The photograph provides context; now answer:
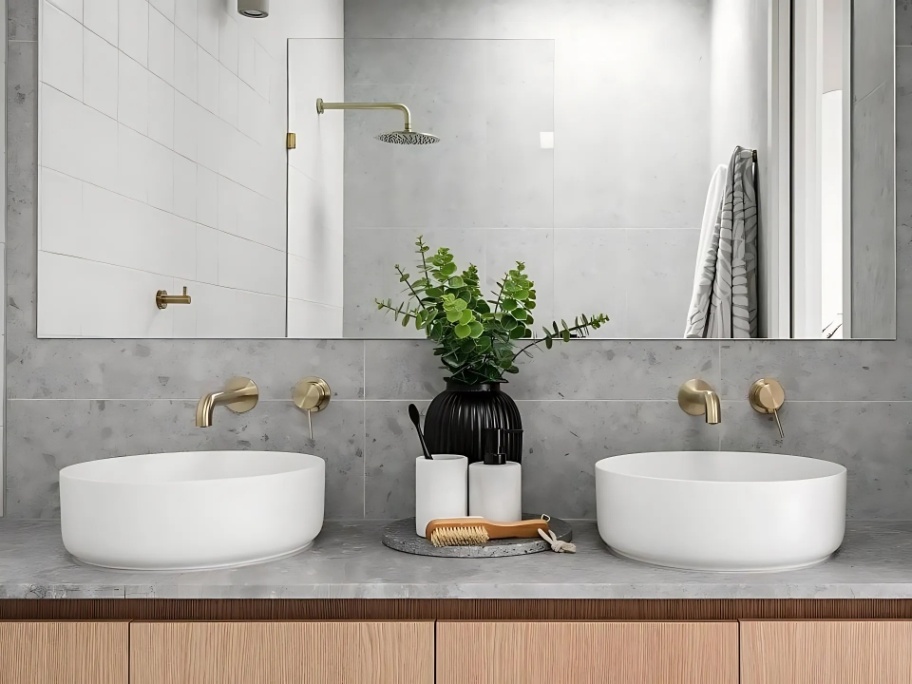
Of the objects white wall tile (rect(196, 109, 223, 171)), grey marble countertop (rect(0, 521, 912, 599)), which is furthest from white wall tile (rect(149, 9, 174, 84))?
grey marble countertop (rect(0, 521, 912, 599))

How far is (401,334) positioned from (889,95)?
41.4 inches

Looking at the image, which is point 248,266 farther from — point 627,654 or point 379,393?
point 627,654

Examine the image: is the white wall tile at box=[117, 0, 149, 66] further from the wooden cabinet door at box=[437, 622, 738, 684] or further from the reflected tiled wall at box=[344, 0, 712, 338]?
the wooden cabinet door at box=[437, 622, 738, 684]

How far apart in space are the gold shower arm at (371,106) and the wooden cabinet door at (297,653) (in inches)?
37.0

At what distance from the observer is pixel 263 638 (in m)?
1.09

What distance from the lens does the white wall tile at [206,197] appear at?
5.28ft

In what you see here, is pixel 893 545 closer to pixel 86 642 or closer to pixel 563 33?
pixel 563 33

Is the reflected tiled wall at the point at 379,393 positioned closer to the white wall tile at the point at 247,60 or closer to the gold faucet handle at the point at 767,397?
the gold faucet handle at the point at 767,397

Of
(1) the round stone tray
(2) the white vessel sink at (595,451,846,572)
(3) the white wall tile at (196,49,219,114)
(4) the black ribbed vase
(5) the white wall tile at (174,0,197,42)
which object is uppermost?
(5) the white wall tile at (174,0,197,42)

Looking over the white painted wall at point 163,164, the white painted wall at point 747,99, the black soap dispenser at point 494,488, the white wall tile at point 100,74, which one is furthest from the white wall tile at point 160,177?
the white painted wall at point 747,99

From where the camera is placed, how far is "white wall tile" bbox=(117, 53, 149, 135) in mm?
1592

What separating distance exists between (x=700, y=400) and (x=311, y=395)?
722 mm

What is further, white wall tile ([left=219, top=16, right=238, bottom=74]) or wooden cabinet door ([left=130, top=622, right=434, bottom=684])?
white wall tile ([left=219, top=16, right=238, bottom=74])

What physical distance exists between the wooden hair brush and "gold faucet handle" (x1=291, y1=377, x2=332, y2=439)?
37 cm
